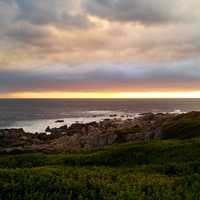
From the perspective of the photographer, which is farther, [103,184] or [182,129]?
[182,129]

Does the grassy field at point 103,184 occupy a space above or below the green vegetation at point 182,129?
above

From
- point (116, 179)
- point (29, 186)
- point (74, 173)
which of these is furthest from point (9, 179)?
point (116, 179)

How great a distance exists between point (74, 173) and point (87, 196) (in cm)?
319

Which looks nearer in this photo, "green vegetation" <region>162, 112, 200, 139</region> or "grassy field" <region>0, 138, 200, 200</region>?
"grassy field" <region>0, 138, 200, 200</region>

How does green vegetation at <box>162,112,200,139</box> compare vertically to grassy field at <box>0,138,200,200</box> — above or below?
below

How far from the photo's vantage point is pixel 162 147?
2183 cm

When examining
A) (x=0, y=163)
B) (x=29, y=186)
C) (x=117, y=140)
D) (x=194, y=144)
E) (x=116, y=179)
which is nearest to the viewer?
(x=29, y=186)

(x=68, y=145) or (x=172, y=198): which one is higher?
(x=172, y=198)

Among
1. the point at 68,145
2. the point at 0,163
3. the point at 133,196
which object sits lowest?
the point at 68,145

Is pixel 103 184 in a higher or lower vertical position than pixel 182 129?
higher

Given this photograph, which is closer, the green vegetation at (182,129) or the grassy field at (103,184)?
the grassy field at (103,184)

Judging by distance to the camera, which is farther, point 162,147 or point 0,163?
point 162,147

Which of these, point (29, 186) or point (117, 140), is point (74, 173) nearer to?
point (29, 186)

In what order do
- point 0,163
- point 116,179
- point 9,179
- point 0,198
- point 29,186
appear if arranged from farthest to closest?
point 0,163
point 116,179
point 9,179
point 29,186
point 0,198
